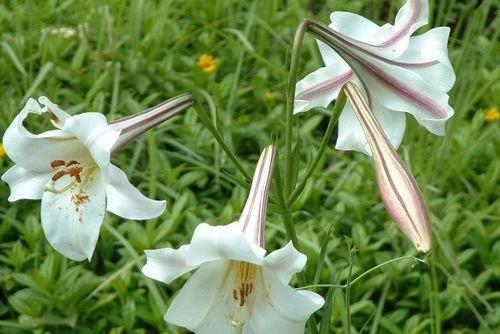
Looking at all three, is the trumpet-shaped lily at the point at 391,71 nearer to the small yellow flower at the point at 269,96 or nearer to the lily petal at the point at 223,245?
the lily petal at the point at 223,245

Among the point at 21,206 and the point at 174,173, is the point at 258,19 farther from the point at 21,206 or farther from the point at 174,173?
the point at 21,206

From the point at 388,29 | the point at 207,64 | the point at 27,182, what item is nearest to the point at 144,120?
the point at 27,182

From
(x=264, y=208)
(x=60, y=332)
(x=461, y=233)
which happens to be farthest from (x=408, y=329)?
(x=264, y=208)

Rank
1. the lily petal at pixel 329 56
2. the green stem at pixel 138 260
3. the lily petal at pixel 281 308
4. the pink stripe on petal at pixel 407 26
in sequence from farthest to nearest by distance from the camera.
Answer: the green stem at pixel 138 260
the lily petal at pixel 329 56
the pink stripe on petal at pixel 407 26
the lily petal at pixel 281 308

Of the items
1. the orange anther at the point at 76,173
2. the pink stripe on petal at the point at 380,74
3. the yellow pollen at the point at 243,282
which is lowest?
the yellow pollen at the point at 243,282

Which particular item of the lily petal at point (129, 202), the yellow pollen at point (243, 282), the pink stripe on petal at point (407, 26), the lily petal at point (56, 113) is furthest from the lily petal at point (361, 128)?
the lily petal at point (56, 113)

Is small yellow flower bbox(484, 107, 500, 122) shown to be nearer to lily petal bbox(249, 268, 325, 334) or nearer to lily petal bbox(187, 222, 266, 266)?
lily petal bbox(249, 268, 325, 334)
